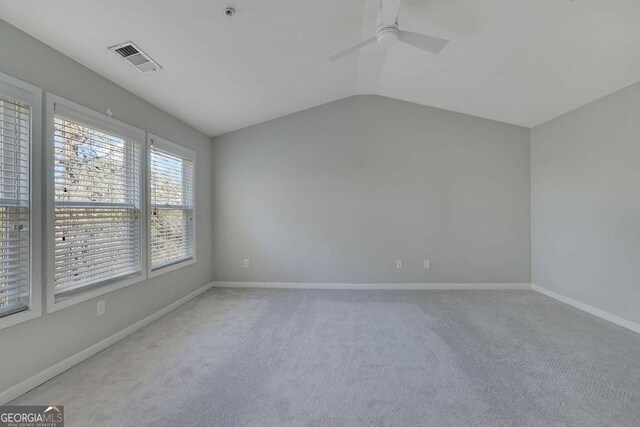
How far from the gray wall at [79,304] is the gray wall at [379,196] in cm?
130

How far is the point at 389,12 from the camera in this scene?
1861mm

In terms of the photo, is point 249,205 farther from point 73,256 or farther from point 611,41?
point 611,41

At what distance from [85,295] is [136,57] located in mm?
2016

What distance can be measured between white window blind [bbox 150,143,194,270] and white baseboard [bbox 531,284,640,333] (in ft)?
16.4

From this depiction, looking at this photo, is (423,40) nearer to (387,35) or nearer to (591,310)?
(387,35)

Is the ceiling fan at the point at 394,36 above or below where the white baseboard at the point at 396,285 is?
above

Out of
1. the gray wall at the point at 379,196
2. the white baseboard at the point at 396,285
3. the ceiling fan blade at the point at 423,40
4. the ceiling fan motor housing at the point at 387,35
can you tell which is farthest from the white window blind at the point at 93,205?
the ceiling fan blade at the point at 423,40

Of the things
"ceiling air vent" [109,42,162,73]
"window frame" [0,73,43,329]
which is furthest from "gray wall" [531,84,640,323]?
"window frame" [0,73,43,329]

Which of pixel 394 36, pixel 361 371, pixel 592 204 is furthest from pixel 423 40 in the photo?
pixel 592 204

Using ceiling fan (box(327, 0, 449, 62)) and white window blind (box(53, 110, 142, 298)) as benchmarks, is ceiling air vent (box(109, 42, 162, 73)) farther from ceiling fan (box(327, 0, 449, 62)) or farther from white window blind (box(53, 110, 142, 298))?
ceiling fan (box(327, 0, 449, 62))

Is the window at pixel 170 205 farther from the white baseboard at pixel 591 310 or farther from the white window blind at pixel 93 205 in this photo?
the white baseboard at pixel 591 310

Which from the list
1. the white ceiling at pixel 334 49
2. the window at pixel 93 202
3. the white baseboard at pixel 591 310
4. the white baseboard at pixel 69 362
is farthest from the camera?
the white baseboard at pixel 591 310

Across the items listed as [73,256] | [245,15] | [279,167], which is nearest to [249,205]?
[279,167]

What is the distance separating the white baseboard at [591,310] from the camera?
2.63 m
